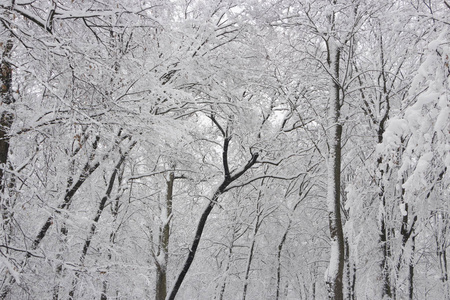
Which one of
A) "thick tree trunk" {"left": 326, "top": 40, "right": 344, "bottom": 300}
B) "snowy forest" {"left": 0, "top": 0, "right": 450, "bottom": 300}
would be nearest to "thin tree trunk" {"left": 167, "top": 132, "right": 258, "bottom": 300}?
"snowy forest" {"left": 0, "top": 0, "right": 450, "bottom": 300}

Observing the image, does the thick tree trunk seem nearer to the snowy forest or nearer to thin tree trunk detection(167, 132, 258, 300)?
the snowy forest

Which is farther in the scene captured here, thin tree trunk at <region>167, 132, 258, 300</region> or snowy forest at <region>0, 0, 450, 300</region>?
thin tree trunk at <region>167, 132, 258, 300</region>

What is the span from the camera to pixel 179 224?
14.5 m

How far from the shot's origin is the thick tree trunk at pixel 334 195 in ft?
17.6

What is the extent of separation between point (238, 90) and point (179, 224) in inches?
334

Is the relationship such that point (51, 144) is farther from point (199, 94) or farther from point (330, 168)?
point (330, 168)

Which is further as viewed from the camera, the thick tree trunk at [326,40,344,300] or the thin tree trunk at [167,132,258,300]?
the thin tree trunk at [167,132,258,300]

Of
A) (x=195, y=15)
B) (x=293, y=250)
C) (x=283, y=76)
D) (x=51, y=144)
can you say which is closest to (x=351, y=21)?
(x=283, y=76)

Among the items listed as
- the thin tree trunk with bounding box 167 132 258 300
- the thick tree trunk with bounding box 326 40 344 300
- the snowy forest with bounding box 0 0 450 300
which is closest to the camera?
the snowy forest with bounding box 0 0 450 300

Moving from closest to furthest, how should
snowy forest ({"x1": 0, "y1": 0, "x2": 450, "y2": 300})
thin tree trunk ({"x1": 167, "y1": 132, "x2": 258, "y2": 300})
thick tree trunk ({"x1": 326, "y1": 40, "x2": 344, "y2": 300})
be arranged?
snowy forest ({"x1": 0, "y1": 0, "x2": 450, "y2": 300}) → thick tree trunk ({"x1": 326, "y1": 40, "x2": 344, "y2": 300}) → thin tree trunk ({"x1": 167, "y1": 132, "x2": 258, "y2": 300})

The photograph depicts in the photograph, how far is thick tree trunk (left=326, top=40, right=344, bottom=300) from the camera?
5.38 meters

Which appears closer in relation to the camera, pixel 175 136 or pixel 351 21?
pixel 175 136

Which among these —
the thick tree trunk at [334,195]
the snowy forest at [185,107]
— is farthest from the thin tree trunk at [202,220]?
the thick tree trunk at [334,195]

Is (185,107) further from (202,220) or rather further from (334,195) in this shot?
(334,195)
